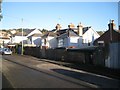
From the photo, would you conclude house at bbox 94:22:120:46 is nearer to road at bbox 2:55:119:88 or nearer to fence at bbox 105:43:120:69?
fence at bbox 105:43:120:69

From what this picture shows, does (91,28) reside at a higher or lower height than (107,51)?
higher

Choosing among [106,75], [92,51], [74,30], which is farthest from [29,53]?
[106,75]

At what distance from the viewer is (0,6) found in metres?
18.8

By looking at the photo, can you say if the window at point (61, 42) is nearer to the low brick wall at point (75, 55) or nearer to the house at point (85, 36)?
the house at point (85, 36)

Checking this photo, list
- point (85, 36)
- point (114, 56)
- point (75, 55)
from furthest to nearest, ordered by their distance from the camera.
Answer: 1. point (85, 36)
2. point (75, 55)
3. point (114, 56)

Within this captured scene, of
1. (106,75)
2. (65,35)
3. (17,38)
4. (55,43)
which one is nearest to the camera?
(106,75)

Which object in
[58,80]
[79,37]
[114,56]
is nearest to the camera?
[58,80]

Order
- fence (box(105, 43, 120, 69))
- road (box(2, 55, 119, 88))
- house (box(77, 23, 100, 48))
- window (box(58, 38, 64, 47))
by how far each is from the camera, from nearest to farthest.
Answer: road (box(2, 55, 119, 88)) → fence (box(105, 43, 120, 69)) → house (box(77, 23, 100, 48)) → window (box(58, 38, 64, 47))

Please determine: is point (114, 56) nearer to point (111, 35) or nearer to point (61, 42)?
point (111, 35)

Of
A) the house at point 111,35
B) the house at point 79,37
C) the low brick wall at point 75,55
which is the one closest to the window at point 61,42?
the house at point 79,37

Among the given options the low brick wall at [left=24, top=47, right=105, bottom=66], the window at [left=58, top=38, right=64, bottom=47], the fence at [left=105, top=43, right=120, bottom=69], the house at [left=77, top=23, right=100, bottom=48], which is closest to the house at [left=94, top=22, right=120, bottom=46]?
the house at [left=77, top=23, right=100, bottom=48]

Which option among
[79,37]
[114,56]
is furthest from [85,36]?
[114,56]

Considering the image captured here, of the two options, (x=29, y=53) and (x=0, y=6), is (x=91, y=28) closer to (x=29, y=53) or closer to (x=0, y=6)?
(x=29, y=53)

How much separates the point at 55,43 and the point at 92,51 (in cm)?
4103
